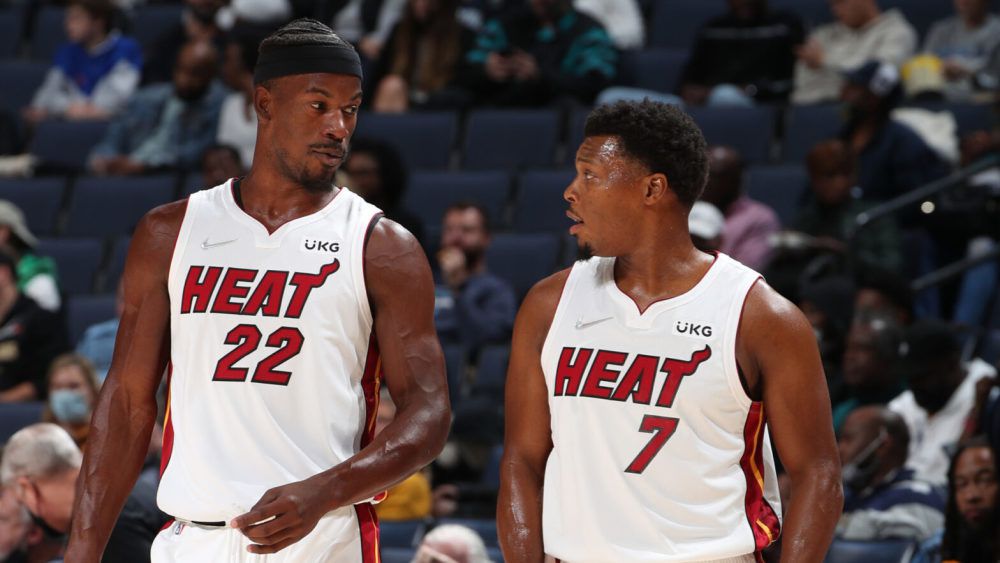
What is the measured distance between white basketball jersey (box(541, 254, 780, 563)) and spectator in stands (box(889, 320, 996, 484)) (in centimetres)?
375

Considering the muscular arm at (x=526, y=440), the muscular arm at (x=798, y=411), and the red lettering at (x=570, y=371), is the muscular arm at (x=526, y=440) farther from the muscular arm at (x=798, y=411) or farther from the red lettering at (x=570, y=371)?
the muscular arm at (x=798, y=411)

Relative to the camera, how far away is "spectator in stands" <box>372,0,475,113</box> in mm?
10250

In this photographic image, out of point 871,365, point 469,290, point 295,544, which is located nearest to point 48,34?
point 469,290

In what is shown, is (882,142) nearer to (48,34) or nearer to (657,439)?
(657,439)

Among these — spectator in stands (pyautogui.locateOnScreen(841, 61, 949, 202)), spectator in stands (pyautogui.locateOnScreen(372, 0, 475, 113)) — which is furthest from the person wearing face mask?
spectator in stands (pyautogui.locateOnScreen(372, 0, 475, 113))

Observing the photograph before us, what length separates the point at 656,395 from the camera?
3.64 m

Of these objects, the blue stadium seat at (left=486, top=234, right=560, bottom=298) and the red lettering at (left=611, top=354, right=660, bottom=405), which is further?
the blue stadium seat at (left=486, top=234, right=560, bottom=298)

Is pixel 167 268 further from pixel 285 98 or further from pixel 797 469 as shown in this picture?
pixel 797 469

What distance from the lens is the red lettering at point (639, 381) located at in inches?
143

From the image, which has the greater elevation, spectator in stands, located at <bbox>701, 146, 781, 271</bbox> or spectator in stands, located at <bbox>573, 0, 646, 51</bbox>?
spectator in stands, located at <bbox>573, 0, 646, 51</bbox>

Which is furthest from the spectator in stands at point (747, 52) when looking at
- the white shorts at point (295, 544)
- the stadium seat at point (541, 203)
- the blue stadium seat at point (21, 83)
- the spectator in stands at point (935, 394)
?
the white shorts at point (295, 544)

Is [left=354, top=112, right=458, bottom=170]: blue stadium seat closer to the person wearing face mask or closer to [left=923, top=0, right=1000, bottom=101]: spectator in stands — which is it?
[left=923, top=0, right=1000, bottom=101]: spectator in stands

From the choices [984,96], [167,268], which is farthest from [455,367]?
[167,268]

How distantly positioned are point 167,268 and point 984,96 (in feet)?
22.1
